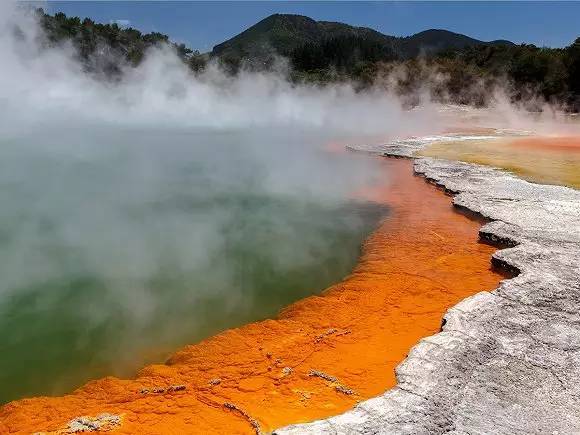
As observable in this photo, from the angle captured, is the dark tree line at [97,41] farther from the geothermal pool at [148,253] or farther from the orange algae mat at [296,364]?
the orange algae mat at [296,364]

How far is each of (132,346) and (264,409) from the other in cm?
150

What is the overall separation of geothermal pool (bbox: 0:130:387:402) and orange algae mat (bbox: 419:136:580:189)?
244 centimetres

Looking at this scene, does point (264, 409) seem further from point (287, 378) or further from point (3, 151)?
point (3, 151)

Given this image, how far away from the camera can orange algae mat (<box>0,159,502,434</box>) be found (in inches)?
120

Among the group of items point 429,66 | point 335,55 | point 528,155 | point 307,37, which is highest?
point 307,37

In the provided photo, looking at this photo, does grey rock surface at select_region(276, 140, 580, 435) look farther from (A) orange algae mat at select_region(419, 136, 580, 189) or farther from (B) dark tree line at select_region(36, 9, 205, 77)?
(B) dark tree line at select_region(36, 9, 205, 77)

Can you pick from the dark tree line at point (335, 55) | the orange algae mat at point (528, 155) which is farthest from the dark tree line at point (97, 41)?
the orange algae mat at point (528, 155)

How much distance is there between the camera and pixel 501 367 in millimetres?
2957

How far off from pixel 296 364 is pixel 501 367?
132 centimetres

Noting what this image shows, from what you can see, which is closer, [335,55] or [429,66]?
[429,66]

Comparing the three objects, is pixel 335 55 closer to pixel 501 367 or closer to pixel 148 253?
pixel 148 253

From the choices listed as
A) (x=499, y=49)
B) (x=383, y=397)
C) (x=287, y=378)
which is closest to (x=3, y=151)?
(x=287, y=378)

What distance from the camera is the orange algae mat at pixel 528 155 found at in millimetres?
9156

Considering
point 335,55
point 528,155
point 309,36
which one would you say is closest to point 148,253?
point 528,155
